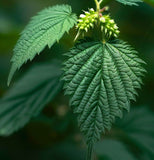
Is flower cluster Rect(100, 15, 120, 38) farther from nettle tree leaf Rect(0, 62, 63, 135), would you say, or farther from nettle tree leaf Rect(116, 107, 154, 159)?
nettle tree leaf Rect(116, 107, 154, 159)

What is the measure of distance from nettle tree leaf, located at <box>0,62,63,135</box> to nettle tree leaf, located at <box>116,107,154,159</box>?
1.44 feet

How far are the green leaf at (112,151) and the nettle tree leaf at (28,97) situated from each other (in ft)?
1.25

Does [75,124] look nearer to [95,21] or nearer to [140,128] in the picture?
[140,128]

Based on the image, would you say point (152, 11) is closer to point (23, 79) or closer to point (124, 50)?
point (23, 79)

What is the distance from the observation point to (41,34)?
1187 mm

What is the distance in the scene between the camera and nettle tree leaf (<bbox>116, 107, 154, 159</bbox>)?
1751mm

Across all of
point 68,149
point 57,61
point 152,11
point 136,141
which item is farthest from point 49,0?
point 136,141

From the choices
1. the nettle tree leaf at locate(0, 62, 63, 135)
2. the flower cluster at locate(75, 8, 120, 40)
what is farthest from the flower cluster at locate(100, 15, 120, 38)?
the nettle tree leaf at locate(0, 62, 63, 135)

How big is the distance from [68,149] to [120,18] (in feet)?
3.95

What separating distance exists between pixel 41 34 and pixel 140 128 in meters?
0.91

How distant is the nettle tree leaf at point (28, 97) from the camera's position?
1.65 m

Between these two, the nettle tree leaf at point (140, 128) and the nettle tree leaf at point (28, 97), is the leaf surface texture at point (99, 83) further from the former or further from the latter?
the nettle tree leaf at point (140, 128)

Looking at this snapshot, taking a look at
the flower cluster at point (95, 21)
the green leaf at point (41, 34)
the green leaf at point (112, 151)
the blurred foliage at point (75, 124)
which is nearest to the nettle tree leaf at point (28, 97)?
the blurred foliage at point (75, 124)

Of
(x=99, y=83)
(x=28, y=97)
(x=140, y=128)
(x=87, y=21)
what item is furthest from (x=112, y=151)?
(x=87, y=21)
